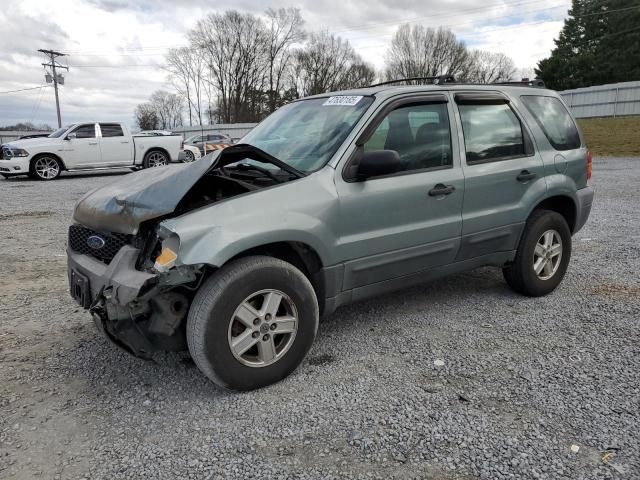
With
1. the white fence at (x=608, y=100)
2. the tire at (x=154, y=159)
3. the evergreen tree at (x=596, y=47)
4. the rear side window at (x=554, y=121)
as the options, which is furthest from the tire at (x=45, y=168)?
the evergreen tree at (x=596, y=47)

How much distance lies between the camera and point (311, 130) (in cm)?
355

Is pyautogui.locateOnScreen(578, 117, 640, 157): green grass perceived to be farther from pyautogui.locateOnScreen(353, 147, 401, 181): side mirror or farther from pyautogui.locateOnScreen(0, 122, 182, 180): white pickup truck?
pyautogui.locateOnScreen(353, 147, 401, 181): side mirror

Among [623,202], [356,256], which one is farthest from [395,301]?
[623,202]

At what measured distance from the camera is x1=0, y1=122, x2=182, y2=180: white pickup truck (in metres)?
14.3

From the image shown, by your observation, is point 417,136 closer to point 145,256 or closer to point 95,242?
point 145,256

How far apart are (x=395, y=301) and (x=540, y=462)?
2.16 m

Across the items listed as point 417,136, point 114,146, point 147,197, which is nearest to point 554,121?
point 417,136

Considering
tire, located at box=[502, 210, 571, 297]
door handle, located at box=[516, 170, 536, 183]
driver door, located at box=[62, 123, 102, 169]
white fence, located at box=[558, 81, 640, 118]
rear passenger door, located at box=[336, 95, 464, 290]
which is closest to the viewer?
rear passenger door, located at box=[336, 95, 464, 290]

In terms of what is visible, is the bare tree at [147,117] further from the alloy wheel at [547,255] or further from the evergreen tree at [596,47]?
the alloy wheel at [547,255]

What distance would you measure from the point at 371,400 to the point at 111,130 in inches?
602

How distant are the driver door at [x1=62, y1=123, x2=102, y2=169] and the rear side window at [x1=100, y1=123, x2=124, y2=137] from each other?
263 millimetres

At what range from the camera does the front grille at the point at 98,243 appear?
9.84 ft

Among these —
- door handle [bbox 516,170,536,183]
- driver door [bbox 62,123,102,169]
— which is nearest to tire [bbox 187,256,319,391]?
door handle [bbox 516,170,536,183]

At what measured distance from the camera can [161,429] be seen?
2.53 m
